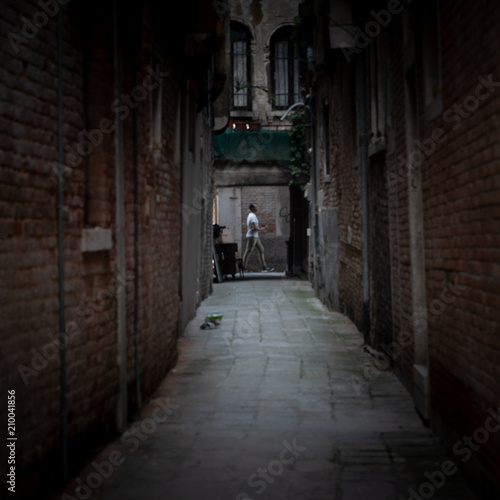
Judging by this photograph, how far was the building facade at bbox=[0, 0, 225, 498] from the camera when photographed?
341 cm

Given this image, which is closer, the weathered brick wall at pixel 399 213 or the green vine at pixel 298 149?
the weathered brick wall at pixel 399 213

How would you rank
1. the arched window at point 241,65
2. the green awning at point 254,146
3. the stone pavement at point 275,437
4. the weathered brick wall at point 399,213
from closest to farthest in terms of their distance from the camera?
the stone pavement at point 275,437, the weathered brick wall at point 399,213, the green awning at point 254,146, the arched window at point 241,65

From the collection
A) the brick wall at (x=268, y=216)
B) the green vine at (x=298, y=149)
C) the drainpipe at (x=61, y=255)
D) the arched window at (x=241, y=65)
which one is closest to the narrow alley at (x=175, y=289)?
the drainpipe at (x=61, y=255)

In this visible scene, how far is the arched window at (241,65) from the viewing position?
21.3 m

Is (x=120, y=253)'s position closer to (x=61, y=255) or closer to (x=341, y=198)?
(x=61, y=255)

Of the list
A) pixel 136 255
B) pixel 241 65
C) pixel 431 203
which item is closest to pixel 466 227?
pixel 431 203

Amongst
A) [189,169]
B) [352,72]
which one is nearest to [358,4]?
[352,72]

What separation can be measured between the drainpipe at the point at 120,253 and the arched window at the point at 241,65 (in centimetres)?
1660

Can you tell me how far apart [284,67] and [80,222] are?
1843 cm

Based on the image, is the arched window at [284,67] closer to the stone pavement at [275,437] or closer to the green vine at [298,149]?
the green vine at [298,149]

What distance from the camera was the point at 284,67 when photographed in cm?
2161

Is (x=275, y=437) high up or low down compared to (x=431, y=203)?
down

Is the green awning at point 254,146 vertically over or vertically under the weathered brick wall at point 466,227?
over

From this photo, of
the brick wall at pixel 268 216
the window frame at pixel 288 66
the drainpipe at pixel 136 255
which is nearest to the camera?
the drainpipe at pixel 136 255
